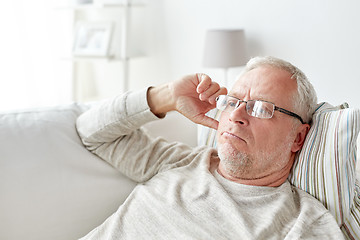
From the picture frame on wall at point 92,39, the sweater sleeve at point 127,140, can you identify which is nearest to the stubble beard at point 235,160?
the sweater sleeve at point 127,140

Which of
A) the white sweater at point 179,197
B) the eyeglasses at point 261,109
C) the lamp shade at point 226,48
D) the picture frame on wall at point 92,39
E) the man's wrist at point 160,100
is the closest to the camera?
the white sweater at point 179,197

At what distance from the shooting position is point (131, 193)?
1598mm

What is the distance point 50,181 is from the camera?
1563 millimetres

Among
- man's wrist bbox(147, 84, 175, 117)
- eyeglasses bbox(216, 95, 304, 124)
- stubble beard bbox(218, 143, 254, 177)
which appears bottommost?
stubble beard bbox(218, 143, 254, 177)

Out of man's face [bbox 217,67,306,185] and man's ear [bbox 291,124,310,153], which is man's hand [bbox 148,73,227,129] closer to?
man's face [bbox 217,67,306,185]

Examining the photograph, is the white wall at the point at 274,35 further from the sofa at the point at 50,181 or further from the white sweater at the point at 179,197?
the sofa at the point at 50,181

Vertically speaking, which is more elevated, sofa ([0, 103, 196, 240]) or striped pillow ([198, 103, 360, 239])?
striped pillow ([198, 103, 360, 239])

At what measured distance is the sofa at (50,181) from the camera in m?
1.51

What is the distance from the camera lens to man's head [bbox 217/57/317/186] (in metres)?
1.46

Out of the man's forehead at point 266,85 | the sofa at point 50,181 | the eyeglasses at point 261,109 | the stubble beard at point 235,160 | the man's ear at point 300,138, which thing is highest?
the man's forehead at point 266,85

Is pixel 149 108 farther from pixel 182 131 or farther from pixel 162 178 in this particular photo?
pixel 182 131

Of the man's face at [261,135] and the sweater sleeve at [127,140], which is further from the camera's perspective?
the sweater sleeve at [127,140]

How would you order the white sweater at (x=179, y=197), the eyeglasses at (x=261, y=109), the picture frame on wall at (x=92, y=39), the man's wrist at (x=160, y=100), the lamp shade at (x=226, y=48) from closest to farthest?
the white sweater at (x=179, y=197) → the eyeglasses at (x=261, y=109) → the man's wrist at (x=160, y=100) → the lamp shade at (x=226, y=48) → the picture frame on wall at (x=92, y=39)

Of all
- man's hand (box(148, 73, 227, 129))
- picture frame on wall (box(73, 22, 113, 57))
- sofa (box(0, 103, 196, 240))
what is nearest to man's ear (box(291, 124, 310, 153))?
man's hand (box(148, 73, 227, 129))
